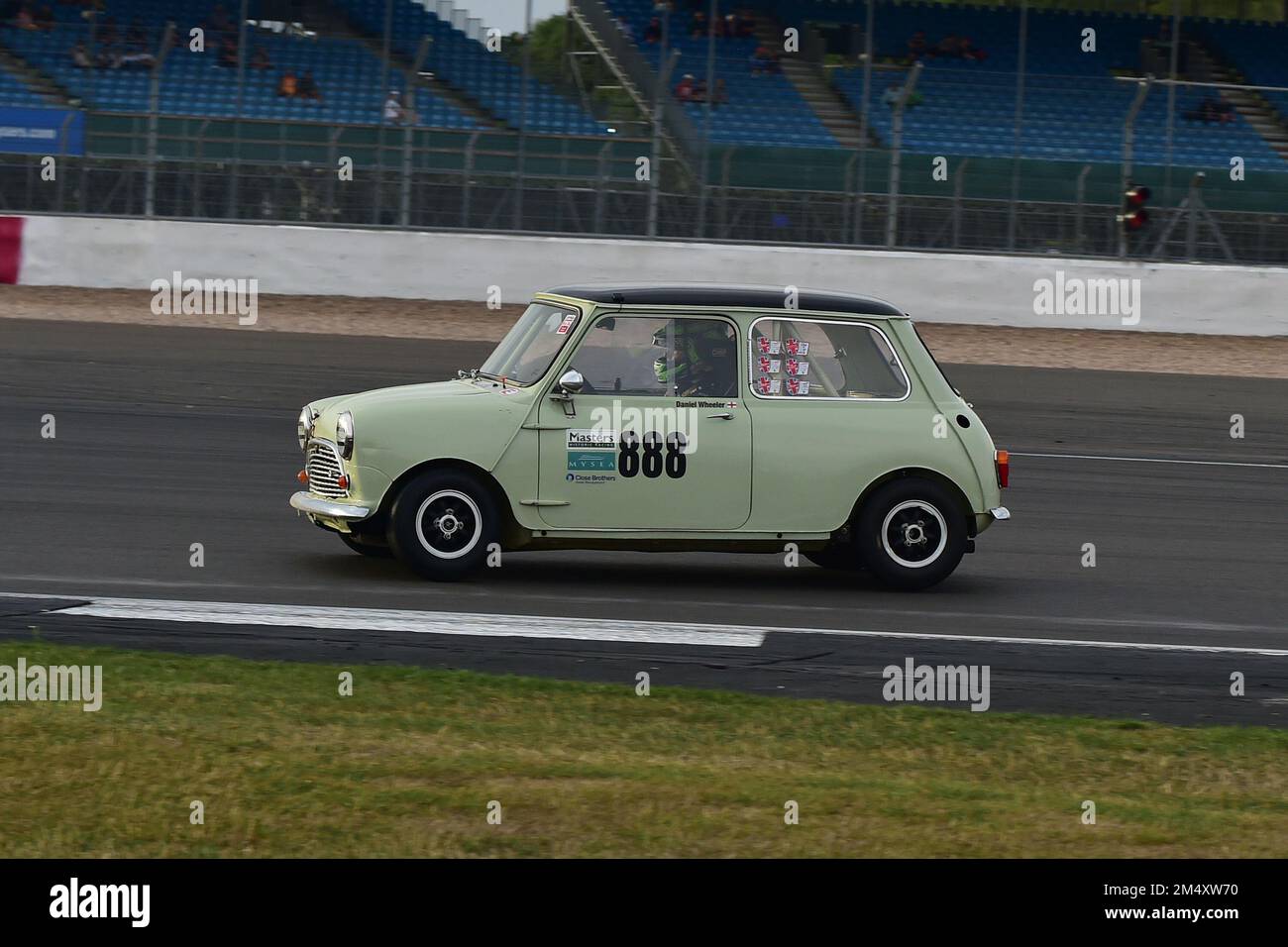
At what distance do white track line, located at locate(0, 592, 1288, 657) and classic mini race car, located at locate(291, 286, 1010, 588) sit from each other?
0.73 meters

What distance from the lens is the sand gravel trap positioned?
22391 mm

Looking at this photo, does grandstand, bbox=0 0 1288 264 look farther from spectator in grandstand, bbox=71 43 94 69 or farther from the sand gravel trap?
the sand gravel trap

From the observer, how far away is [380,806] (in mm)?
5355

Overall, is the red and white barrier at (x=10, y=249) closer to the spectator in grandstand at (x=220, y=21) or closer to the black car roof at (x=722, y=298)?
the spectator in grandstand at (x=220, y=21)

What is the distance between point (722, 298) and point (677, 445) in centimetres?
85

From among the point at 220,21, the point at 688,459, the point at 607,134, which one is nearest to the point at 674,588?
the point at 688,459

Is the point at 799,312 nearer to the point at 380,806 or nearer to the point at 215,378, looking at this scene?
the point at 380,806

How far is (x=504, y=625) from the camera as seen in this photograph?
833cm

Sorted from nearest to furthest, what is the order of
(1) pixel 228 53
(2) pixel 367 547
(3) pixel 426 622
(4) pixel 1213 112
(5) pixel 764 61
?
(3) pixel 426 622 < (2) pixel 367 547 < (1) pixel 228 53 < (4) pixel 1213 112 < (5) pixel 764 61

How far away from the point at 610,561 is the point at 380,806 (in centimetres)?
508

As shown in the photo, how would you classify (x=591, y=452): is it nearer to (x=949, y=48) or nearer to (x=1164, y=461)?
(x=1164, y=461)

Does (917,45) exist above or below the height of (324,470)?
above

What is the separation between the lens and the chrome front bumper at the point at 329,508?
9008 mm

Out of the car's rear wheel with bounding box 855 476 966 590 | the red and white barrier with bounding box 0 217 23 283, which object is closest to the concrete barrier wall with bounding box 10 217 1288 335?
the red and white barrier with bounding box 0 217 23 283
